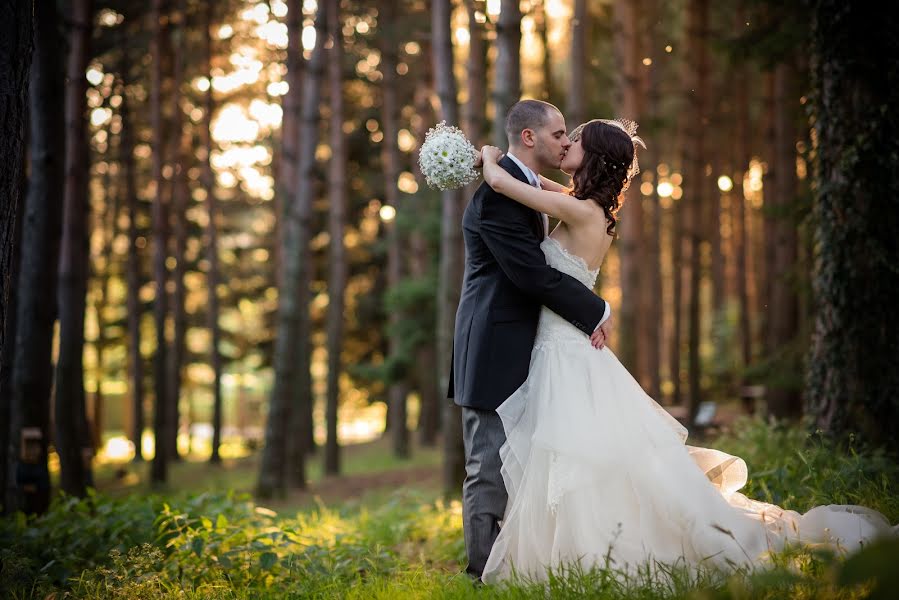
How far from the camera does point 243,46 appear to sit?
21.3 metres

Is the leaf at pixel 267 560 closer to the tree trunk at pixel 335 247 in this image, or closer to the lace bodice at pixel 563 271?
the lace bodice at pixel 563 271

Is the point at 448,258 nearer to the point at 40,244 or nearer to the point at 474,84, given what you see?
the point at 474,84

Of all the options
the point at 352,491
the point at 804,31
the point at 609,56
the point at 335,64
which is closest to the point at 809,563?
the point at 804,31

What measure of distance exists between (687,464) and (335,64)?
15549mm

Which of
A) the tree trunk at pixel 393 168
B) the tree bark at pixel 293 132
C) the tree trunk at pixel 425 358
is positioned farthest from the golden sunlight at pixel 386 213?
the tree bark at pixel 293 132

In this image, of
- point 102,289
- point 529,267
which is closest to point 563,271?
point 529,267

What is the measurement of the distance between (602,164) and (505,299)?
38.3 inches

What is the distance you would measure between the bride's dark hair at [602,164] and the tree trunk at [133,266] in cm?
1446

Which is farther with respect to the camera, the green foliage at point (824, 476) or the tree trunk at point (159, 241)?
the tree trunk at point (159, 241)

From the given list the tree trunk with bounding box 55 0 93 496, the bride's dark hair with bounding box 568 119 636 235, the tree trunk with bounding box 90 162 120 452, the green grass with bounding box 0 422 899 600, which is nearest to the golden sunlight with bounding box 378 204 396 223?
the tree trunk with bounding box 90 162 120 452

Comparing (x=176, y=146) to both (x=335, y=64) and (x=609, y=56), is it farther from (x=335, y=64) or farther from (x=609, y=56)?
(x=609, y=56)

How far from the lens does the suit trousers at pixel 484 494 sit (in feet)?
15.7

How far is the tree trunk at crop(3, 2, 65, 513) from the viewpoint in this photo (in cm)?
842

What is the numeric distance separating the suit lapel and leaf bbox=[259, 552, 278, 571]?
8.65ft
